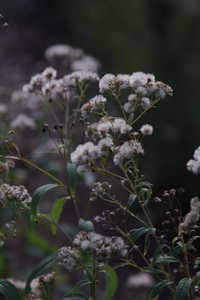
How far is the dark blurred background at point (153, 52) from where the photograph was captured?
805 centimetres

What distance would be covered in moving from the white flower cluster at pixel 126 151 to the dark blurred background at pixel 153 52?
3.52 meters

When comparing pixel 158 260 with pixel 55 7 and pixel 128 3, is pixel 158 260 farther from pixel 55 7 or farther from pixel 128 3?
pixel 55 7

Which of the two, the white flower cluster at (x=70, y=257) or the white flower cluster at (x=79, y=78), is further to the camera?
the white flower cluster at (x=79, y=78)

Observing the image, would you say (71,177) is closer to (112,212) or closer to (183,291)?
(112,212)

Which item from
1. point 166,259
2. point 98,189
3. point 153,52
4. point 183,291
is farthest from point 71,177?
point 153,52

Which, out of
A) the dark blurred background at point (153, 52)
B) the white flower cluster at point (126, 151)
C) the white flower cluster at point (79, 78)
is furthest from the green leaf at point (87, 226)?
the dark blurred background at point (153, 52)

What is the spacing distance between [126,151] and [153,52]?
6.05m

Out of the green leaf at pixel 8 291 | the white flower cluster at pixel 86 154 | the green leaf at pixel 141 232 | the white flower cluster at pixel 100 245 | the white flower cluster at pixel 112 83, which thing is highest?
the white flower cluster at pixel 112 83

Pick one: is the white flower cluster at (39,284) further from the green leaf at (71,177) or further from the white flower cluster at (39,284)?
the green leaf at (71,177)

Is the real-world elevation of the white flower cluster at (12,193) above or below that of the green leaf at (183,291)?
above

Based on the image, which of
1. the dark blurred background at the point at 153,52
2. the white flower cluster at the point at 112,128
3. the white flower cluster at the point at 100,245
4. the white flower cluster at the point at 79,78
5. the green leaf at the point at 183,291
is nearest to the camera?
the green leaf at the point at 183,291

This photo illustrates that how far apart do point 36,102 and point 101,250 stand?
10.8 ft

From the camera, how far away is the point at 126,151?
2996 millimetres

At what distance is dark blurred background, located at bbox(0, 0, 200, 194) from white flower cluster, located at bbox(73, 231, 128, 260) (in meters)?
3.68
